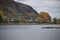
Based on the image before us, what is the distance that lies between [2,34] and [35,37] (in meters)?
0.52

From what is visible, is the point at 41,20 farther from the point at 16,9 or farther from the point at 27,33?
the point at 16,9

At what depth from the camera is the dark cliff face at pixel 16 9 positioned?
2.22m

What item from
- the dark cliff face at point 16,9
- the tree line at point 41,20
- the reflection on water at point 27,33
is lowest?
the reflection on water at point 27,33

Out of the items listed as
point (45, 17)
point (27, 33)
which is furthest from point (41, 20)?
point (27, 33)

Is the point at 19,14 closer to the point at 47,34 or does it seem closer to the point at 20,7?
the point at 20,7

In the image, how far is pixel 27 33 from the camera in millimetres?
2236

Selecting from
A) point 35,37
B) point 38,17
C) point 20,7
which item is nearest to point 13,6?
point 20,7

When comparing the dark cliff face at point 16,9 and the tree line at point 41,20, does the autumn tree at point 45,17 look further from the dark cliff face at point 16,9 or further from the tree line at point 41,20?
the dark cliff face at point 16,9

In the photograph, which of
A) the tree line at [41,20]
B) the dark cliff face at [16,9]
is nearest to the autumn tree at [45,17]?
the tree line at [41,20]

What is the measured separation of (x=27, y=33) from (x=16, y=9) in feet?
1.36

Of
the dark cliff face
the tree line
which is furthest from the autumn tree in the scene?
the dark cliff face

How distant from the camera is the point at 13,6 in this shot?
7.35 feet

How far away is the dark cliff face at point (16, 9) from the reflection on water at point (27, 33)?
0.57 ft

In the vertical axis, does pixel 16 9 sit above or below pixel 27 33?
above
